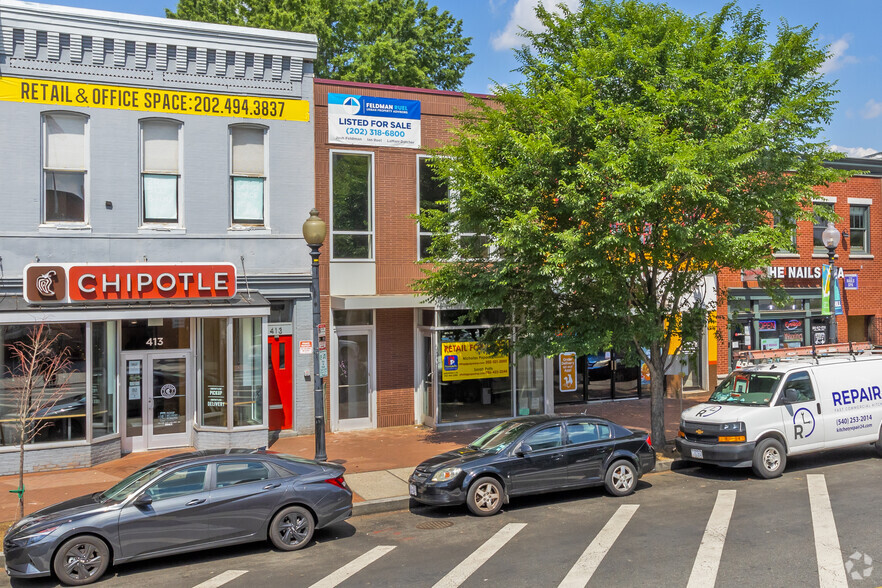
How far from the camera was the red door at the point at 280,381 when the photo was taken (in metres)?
17.5

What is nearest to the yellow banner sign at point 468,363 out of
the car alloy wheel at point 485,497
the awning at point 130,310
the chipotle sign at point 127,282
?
the awning at point 130,310

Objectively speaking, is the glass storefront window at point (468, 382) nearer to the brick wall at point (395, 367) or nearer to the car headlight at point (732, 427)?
the brick wall at point (395, 367)

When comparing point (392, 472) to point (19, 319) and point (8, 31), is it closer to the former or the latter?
point (19, 319)

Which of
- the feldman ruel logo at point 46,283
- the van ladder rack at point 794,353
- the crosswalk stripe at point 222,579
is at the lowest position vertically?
the crosswalk stripe at point 222,579

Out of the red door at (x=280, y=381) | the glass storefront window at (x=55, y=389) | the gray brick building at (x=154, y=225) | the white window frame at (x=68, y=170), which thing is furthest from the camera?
the red door at (x=280, y=381)

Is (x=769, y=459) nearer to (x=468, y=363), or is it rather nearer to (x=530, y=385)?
(x=530, y=385)

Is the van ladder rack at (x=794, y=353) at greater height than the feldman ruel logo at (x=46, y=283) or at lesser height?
lesser

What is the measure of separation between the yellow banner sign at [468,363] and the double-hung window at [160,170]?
23.3 feet

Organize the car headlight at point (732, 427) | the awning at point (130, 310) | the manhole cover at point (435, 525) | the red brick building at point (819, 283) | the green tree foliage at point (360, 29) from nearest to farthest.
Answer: the manhole cover at point (435, 525)
the car headlight at point (732, 427)
the awning at point (130, 310)
the red brick building at point (819, 283)
the green tree foliage at point (360, 29)

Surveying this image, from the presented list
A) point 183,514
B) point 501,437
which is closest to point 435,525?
point 501,437

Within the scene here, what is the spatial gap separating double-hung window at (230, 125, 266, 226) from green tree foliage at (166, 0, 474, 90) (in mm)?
15315

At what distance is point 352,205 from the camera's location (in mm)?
18344

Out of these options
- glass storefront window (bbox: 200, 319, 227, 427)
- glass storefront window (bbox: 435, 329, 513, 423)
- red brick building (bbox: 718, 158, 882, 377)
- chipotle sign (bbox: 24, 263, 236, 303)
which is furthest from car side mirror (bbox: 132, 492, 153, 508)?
red brick building (bbox: 718, 158, 882, 377)

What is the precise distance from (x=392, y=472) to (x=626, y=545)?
5527 millimetres
